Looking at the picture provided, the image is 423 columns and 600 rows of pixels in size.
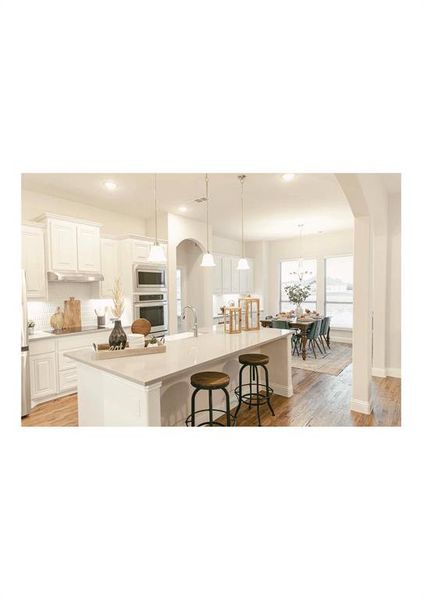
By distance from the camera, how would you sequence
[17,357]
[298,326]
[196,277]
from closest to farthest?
[17,357] < [298,326] < [196,277]

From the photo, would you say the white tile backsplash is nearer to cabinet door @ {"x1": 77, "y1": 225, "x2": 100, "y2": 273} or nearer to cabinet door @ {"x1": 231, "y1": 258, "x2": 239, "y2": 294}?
cabinet door @ {"x1": 77, "y1": 225, "x2": 100, "y2": 273}

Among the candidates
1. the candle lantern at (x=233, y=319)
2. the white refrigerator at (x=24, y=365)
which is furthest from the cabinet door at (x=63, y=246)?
the candle lantern at (x=233, y=319)

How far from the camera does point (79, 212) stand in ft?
14.8

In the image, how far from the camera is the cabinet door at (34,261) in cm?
368

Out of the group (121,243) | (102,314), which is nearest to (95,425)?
(102,314)

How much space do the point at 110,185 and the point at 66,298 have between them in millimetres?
1758

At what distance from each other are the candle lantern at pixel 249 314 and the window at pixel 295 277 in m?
4.68

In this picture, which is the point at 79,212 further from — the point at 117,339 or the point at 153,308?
the point at 117,339

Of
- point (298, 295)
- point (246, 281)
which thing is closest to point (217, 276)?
point (246, 281)

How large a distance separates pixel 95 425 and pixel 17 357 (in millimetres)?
984

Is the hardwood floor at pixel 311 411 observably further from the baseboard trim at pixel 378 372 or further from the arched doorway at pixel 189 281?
the arched doorway at pixel 189 281
